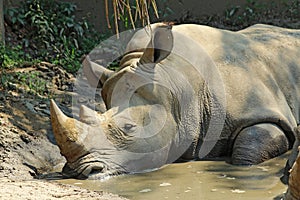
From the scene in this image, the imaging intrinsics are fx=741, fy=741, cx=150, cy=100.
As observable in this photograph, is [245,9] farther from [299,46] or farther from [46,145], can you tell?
[46,145]

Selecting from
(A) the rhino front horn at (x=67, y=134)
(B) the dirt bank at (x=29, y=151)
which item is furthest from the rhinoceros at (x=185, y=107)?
(B) the dirt bank at (x=29, y=151)

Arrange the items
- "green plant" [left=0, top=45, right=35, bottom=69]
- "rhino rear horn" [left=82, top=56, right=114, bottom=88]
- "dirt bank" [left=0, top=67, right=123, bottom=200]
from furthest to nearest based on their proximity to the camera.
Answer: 1. "green plant" [left=0, top=45, right=35, bottom=69]
2. "rhino rear horn" [left=82, top=56, right=114, bottom=88]
3. "dirt bank" [left=0, top=67, right=123, bottom=200]

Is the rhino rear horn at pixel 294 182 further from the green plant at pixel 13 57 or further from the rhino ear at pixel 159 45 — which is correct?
the green plant at pixel 13 57

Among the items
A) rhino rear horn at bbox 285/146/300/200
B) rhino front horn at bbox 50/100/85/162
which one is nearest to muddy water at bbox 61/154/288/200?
rhino front horn at bbox 50/100/85/162

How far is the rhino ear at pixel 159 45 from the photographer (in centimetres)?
715

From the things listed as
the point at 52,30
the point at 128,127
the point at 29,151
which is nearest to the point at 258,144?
the point at 128,127

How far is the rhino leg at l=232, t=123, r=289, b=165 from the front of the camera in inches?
291

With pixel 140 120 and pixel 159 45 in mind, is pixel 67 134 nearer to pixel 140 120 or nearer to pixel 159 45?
pixel 140 120

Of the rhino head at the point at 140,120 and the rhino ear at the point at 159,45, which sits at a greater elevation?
the rhino ear at the point at 159,45

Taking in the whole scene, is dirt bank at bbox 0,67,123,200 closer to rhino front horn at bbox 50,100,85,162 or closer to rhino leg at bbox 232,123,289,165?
rhino front horn at bbox 50,100,85,162

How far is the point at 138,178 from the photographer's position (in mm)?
6859

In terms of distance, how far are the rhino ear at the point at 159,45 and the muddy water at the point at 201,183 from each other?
3.57 feet

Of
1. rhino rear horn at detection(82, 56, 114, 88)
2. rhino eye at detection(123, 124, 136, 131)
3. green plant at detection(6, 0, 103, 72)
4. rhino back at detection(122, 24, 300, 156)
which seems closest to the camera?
rhino eye at detection(123, 124, 136, 131)

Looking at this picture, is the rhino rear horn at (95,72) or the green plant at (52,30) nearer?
the rhino rear horn at (95,72)
